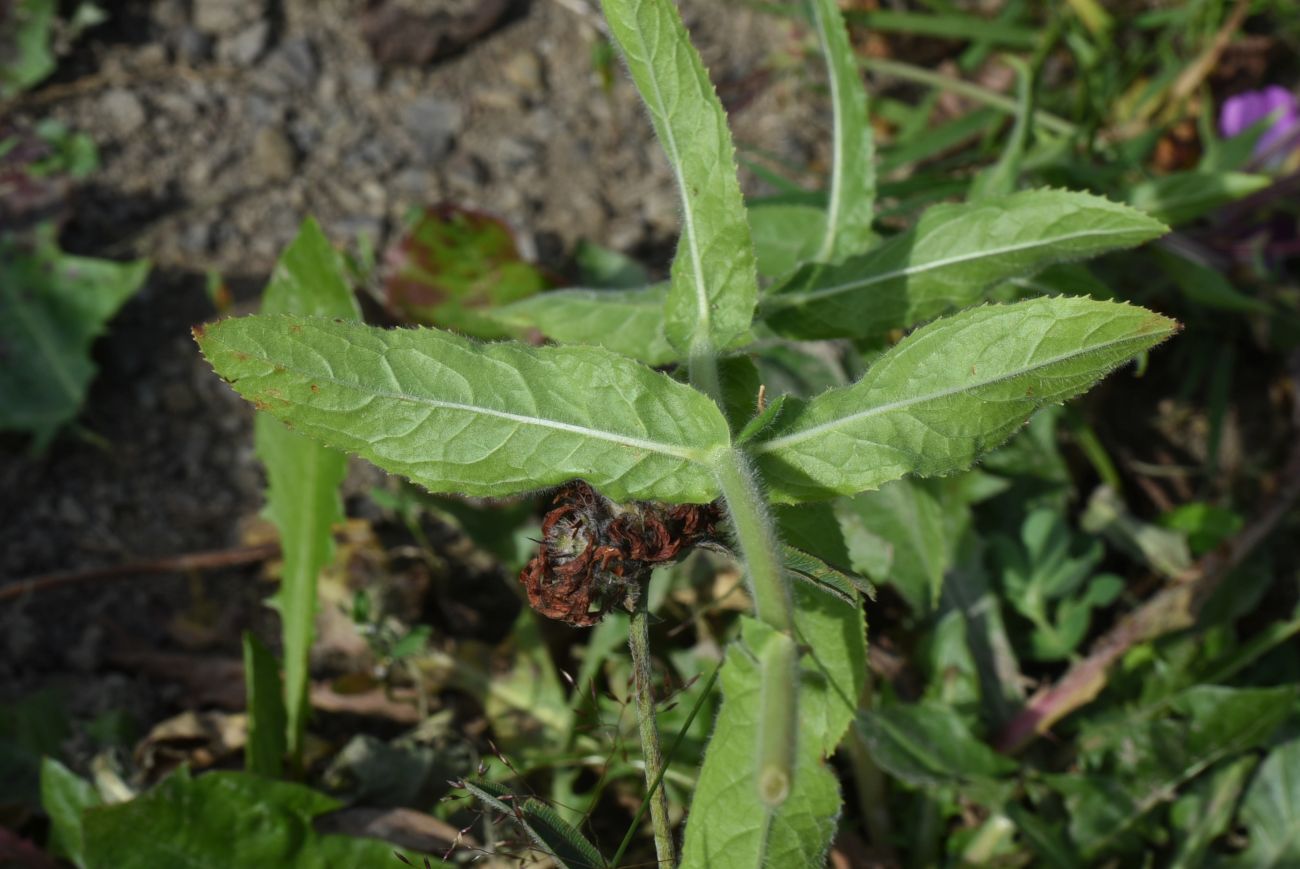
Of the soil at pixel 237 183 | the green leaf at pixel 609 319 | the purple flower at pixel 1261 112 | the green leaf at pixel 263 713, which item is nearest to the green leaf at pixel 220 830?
the green leaf at pixel 263 713

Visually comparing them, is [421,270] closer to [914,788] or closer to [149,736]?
[149,736]

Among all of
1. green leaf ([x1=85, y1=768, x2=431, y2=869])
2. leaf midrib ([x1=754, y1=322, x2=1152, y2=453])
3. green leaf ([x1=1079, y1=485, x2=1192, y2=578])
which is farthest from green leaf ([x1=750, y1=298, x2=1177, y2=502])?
green leaf ([x1=1079, y1=485, x2=1192, y2=578])

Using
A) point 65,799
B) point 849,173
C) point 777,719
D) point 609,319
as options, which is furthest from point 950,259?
point 65,799

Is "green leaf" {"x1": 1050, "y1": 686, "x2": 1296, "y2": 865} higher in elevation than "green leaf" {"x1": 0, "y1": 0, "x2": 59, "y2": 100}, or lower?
lower

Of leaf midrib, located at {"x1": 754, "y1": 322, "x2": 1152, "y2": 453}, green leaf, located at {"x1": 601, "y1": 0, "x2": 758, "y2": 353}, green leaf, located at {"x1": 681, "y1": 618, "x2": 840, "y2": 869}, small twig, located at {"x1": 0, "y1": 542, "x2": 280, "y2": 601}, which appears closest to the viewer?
green leaf, located at {"x1": 681, "y1": 618, "x2": 840, "y2": 869}

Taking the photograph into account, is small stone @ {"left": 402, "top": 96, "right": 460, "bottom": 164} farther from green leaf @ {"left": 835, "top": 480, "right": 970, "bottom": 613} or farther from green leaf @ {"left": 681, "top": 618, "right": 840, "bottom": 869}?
green leaf @ {"left": 681, "top": 618, "right": 840, "bottom": 869}

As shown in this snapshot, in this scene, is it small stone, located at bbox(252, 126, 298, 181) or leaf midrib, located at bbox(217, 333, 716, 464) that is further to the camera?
small stone, located at bbox(252, 126, 298, 181)

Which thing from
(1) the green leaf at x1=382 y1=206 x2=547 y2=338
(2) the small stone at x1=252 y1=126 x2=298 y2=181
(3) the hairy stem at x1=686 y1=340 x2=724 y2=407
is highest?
(2) the small stone at x1=252 y1=126 x2=298 y2=181
